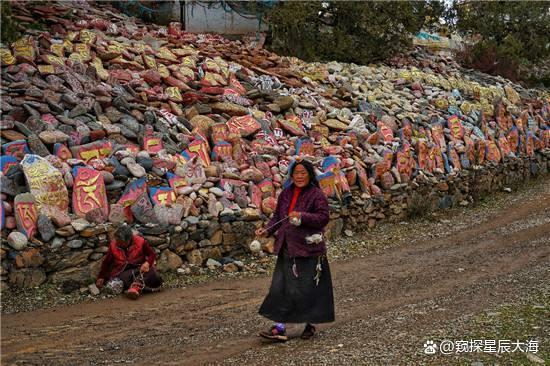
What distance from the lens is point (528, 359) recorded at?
5.08 m

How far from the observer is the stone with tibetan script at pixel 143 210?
26.9 ft

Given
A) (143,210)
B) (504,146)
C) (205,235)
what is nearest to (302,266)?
(143,210)

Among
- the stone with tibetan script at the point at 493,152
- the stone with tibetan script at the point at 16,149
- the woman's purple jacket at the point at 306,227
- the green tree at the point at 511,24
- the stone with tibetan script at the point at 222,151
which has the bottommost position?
the stone with tibetan script at the point at 493,152

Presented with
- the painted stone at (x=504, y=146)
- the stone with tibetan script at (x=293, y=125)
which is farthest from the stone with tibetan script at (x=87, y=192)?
the painted stone at (x=504, y=146)

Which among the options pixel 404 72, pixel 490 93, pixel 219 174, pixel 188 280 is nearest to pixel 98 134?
pixel 219 174

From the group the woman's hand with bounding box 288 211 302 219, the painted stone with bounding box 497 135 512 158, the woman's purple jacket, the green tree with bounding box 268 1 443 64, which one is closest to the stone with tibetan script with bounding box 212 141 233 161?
the woman's purple jacket

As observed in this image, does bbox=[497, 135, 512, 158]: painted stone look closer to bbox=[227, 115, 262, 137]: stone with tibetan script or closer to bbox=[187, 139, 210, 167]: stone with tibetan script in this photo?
bbox=[227, 115, 262, 137]: stone with tibetan script

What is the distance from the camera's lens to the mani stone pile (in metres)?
7.89

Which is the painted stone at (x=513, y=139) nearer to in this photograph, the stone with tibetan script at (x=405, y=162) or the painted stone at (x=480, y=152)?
the painted stone at (x=480, y=152)

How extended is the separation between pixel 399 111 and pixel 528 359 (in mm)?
8851

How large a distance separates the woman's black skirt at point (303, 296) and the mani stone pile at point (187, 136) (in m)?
2.89

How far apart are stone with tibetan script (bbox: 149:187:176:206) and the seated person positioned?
0.93m

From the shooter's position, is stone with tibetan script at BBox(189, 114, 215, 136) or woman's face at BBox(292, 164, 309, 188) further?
stone with tibetan script at BBox(189, 114, 215, 136)

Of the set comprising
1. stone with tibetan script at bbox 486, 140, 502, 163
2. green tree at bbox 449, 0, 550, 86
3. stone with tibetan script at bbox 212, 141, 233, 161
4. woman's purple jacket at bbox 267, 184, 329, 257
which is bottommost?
stone with tibetan script at bbox 486, 140, 502, 163
